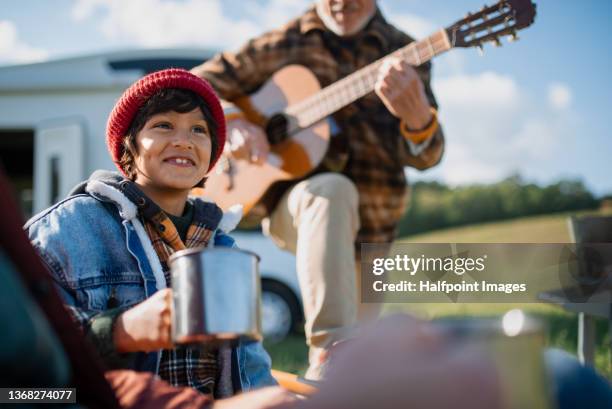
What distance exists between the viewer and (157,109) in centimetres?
176

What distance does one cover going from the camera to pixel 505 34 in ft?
9.05

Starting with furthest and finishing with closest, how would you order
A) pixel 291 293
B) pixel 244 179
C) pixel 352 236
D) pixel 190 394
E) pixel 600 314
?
pixel 291 293 < pixel 244 179 < pixel 352 236 < pixel 600 314 < pixel 190 394

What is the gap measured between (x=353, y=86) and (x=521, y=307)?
5.23 feet

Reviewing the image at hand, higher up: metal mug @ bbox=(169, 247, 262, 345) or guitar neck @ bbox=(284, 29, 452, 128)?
guitar neck @ bbox=(284, 29, 452, 128)

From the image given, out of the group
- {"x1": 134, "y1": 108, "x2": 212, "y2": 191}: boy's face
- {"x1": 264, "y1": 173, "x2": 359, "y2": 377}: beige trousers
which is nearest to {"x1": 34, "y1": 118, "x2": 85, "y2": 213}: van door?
{"x1": 264, "y1": 173, "x2": 359, "y2": 377}: beige trousers

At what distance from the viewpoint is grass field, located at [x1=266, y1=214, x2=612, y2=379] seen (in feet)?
8.80

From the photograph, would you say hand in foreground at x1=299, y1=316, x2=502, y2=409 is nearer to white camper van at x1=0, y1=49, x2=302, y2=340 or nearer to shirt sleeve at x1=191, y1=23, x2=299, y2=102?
shirt sleeve at x1=191, y1=23, x2=299, y2=102

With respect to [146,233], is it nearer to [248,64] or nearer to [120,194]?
[120,194]

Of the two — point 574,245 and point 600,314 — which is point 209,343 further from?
point 574,245

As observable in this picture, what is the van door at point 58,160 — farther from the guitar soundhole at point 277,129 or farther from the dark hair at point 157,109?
the dark hair at point 157,109

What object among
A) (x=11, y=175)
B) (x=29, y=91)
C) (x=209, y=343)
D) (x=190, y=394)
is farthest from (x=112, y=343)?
(x=11, y=175)

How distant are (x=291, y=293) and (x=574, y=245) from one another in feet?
12.3

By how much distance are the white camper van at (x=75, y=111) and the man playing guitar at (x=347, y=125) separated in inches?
127

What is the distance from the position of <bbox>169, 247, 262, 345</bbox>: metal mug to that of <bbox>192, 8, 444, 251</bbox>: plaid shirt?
6.54 feet
